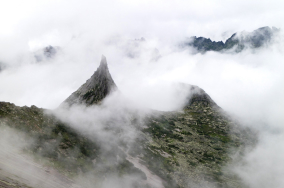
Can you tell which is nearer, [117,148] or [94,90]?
[117,148]

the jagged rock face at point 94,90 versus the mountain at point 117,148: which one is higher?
the jagged rock face at point 94,90

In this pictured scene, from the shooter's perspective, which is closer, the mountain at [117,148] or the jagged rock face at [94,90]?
the mountain at [117,148]

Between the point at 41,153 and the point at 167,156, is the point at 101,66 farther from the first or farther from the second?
the point at 41,153

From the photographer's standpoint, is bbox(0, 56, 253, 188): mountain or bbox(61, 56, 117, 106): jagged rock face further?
bbox(61, 56, 117, 106): jagged rock face

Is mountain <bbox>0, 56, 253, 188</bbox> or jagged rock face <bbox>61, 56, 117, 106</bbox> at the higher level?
jagged rock face <bbox>61, 56, 117, 106</bbox>

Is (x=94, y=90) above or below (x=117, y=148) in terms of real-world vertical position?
above
